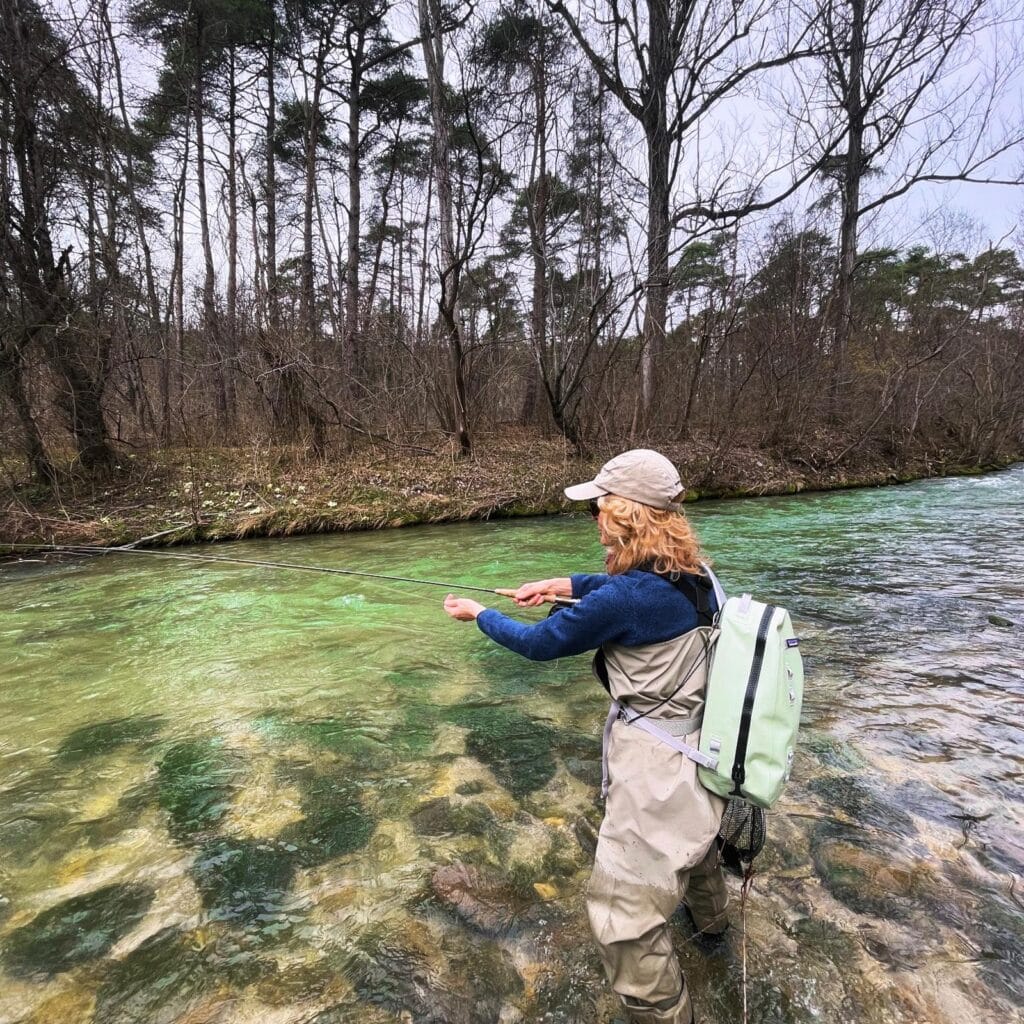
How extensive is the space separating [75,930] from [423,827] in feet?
4.32

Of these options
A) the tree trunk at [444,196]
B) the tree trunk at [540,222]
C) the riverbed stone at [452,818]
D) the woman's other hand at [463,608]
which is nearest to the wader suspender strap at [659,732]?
the woman's other hand at [463,608]

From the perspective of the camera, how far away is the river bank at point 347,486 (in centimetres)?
902

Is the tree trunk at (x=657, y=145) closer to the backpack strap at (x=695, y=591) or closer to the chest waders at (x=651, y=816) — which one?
the backpack strap at (x=695, y=591)

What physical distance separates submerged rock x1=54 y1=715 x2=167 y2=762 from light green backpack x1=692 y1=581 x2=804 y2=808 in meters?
3.43

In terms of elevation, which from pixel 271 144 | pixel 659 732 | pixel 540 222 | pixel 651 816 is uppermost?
pixel 271 144

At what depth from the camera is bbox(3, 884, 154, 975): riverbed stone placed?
2008 mm

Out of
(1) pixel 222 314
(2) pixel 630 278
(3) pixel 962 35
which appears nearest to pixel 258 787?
(2) pixel 630 278

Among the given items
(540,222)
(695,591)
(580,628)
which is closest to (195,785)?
(580,628)

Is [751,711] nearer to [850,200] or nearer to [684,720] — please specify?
[684,720]

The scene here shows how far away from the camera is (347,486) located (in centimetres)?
1096

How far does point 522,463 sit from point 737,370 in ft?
23.3

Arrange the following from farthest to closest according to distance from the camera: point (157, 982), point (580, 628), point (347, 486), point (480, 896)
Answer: point (347, 486) → point (480, 896) → point (157, 982) → point (580, 628)

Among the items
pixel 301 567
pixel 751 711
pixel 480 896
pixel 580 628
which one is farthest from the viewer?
pixel 301 567

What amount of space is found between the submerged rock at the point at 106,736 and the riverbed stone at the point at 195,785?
340 mm
